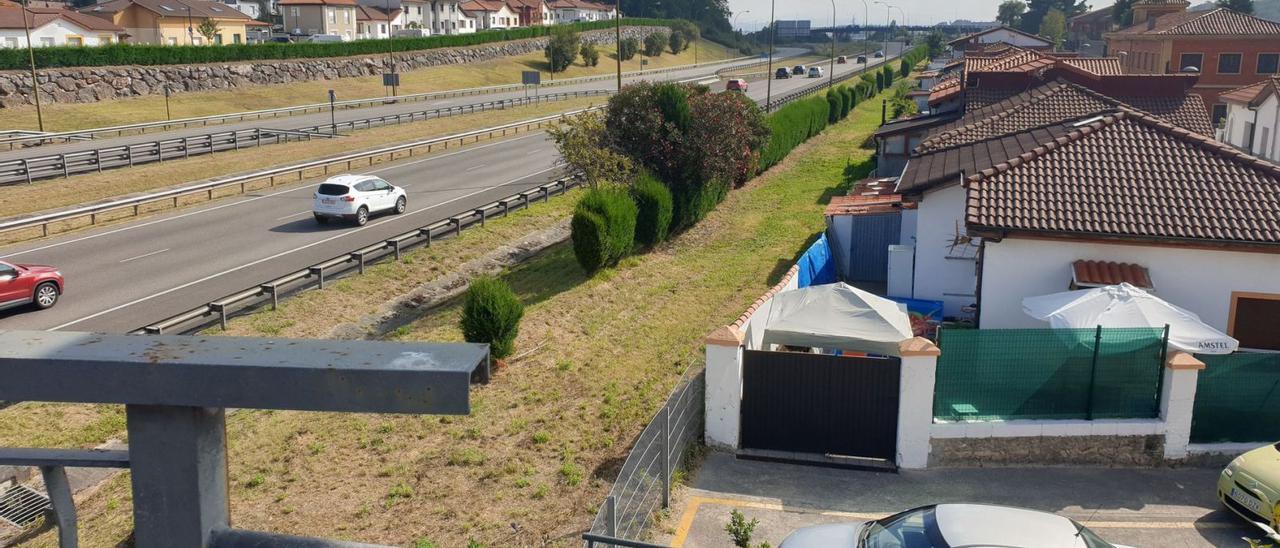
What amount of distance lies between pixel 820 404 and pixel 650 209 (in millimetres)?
15075

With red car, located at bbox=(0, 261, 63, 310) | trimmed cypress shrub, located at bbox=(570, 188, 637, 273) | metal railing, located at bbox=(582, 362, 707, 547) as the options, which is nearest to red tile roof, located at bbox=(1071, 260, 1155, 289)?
metal railing, located at bbox=(582, 362, 707, 547)

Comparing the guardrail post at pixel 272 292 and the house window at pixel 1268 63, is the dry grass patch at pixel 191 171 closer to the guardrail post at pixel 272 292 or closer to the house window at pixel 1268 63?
the guardrail post at pixel 272 292

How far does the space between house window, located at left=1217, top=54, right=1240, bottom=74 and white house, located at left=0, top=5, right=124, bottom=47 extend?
249 ft

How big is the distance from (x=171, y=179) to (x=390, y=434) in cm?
2681

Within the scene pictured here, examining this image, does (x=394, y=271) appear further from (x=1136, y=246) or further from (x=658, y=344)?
(x=1136, y=246)

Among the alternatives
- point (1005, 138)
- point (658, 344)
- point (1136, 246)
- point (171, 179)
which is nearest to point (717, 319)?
point (658, 344)

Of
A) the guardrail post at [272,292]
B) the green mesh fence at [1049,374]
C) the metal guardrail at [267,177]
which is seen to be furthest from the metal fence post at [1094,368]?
the metal guardrail at [267,177]

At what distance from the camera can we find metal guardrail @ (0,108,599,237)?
2888 cm

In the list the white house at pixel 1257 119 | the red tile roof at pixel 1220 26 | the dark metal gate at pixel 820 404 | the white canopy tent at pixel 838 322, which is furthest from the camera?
the red tile roof at pixel 1220 26

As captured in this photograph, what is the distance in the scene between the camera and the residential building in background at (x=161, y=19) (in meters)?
91.9

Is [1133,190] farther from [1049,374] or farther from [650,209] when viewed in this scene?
[650,209]

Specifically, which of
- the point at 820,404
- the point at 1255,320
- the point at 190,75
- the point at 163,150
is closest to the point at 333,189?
the point at 163,150

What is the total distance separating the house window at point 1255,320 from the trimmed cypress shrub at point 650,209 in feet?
48.5

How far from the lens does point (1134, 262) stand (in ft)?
57.9
